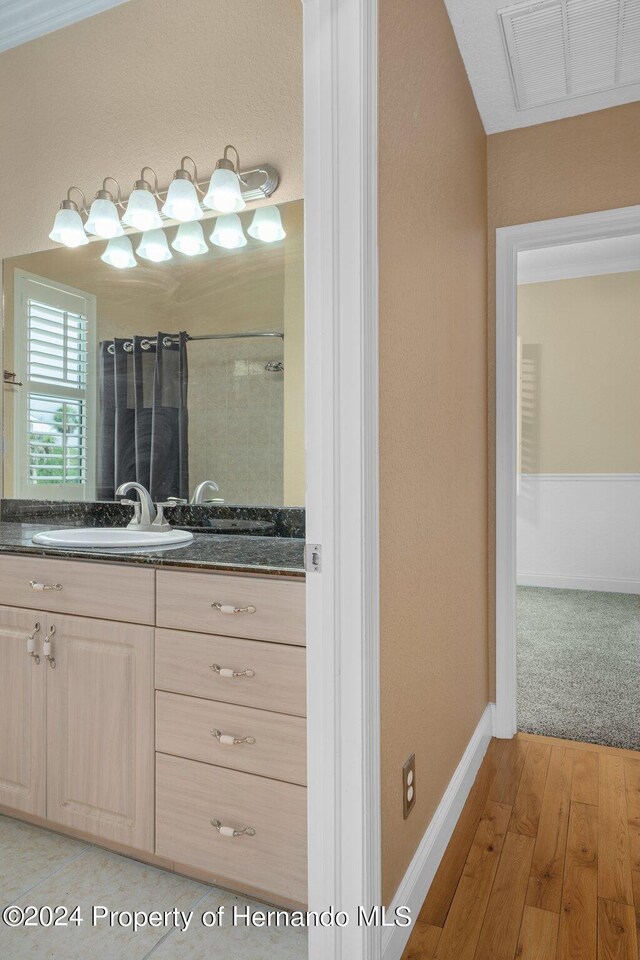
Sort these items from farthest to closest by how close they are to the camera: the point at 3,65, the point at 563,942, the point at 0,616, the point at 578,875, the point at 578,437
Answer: the point at 578,437, the point at 3,65, the point at 0,616, the point at 578,875, the point at 563,942

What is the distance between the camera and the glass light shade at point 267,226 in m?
2.09

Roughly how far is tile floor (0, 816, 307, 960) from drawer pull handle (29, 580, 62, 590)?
29.0 inches

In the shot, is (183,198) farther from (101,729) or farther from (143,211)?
(101,729)

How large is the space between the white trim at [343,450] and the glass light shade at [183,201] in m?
1.07

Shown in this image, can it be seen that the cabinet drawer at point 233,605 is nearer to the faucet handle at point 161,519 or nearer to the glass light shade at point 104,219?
the faucet handle at point 161,519

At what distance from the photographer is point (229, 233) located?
7.12 feet

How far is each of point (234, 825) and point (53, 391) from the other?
181cm

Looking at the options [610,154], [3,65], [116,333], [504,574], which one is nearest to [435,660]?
[504,574]

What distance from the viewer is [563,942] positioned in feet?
4.63

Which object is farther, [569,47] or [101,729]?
[569,47]

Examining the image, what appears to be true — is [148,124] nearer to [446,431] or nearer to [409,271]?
[409,271]

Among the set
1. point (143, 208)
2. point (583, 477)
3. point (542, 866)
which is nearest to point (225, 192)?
point (143, 208)

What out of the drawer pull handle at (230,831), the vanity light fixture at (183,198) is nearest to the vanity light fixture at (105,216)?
the vanity light fixture at (183,198)

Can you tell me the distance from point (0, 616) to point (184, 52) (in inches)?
80.2
